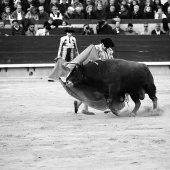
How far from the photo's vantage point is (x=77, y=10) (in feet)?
51.2

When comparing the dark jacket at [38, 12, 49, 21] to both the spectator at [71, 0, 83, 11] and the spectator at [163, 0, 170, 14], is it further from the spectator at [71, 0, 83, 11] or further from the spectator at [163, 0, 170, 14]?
the spectator at [163, 0, 170, 14]

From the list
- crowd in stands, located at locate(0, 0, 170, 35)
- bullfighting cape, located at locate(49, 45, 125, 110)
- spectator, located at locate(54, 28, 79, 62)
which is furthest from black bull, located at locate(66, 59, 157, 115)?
crowd in stands, located at locate(0, 0, 170, 35)

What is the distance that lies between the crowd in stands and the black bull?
6714 mm

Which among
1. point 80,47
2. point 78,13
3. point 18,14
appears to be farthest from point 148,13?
point 18,14

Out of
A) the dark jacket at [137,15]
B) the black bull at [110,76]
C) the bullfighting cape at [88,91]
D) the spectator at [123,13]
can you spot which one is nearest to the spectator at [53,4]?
the spectator at [123,13]

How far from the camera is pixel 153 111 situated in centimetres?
898

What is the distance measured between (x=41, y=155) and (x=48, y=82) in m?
8.52

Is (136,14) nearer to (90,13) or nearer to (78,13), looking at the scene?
(90,13)

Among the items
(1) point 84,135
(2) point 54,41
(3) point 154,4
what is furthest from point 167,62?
(1) point 84,135

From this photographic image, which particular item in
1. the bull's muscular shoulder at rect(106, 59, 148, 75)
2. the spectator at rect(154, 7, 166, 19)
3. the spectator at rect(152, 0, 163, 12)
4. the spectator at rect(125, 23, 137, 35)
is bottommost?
the spectator at rect(125, 23, 137, 35)

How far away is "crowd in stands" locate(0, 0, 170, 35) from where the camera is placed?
50.5 ft

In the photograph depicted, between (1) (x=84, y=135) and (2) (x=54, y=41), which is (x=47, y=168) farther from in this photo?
(2) (x=54, y=41)

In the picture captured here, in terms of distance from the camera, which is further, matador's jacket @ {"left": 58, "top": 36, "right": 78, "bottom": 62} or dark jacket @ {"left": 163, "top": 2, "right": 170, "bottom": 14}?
dark jacket @ {"left": 163, "top": 2, "right": 170, "bottom": 14}

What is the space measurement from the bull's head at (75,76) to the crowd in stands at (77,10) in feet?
22.2
